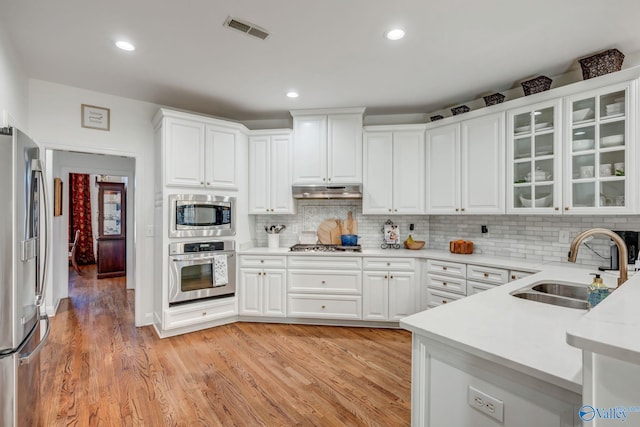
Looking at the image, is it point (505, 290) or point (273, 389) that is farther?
point (273, 389)

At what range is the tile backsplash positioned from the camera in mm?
2832

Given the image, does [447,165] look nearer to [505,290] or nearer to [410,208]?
[410,208]

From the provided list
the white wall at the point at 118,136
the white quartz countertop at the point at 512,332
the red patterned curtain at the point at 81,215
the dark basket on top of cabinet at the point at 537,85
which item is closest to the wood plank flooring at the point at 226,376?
the white wall at the point at 118,136

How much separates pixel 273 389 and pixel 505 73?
3426mm

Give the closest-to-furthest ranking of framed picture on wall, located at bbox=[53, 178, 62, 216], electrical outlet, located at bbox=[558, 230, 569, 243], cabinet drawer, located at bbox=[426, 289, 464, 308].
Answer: electrical outlet, located at bbox=[558, 230, 569, 243], cabinet drawer, located at bbox=[426, 289, 464, 308], framed picture on wall, located at bbox=[53, 178, 62, 216]

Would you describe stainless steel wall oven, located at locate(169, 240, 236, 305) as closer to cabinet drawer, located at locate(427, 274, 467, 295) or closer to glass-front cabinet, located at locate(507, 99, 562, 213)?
cabinet drawer, located at locate(427, 274, 467, 295)

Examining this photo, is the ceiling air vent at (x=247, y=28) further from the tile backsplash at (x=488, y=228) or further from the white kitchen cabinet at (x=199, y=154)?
the tile backsplash at (x=488, y=228)

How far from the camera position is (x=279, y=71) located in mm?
2955

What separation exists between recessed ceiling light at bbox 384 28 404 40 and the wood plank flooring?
2.61 meters

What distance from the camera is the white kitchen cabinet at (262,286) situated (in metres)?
3.74

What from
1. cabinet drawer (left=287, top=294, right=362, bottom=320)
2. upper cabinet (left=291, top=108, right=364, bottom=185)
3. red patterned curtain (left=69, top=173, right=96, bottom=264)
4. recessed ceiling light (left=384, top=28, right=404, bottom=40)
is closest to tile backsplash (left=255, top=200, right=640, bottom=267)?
upper cabinet (left=291, top=108, right=364, bottom=185)

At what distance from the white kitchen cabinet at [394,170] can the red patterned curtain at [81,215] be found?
25.1 ft

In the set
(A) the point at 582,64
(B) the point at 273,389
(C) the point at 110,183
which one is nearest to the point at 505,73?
(A) the point at 582,64

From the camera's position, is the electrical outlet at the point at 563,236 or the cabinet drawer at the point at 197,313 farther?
the cabinet drawer at the point at 197,313
